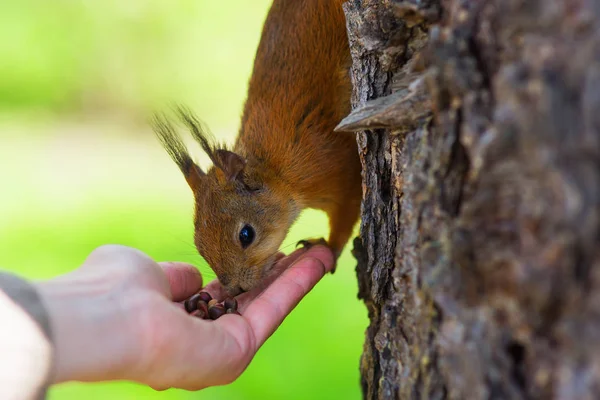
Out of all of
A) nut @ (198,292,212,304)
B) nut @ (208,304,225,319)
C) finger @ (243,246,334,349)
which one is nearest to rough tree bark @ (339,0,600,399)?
finger @ (243,246,334,349)

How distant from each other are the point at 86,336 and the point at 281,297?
533mm

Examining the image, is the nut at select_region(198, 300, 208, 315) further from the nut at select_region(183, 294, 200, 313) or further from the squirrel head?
the squirrel head

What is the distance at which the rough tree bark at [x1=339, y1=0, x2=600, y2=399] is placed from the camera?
80cm

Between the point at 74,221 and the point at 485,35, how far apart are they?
3215mm

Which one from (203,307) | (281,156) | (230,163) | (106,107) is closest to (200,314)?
(203,307)

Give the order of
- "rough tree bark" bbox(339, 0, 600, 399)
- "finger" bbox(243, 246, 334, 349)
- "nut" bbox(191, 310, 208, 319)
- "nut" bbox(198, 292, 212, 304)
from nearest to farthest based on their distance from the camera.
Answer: "rough tree bark" bbox(339, 0, 600, 399) < "finger" bbox(243, 246, 334, 349) < "nut" bbox(191, 310, 208, 319) < "nut" bbox(198, 292, 212, 304)

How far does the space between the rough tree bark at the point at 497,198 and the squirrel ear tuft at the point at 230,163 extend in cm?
→ 76

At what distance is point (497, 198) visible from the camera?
0.90 m

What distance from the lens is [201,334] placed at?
123 cm

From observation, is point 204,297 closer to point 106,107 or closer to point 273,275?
point 273,275

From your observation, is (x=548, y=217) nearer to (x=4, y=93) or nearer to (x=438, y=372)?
(x=438, y=372)

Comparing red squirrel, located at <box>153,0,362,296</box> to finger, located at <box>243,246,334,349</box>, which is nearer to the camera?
finger, located at <box>243,246,334,349</box>

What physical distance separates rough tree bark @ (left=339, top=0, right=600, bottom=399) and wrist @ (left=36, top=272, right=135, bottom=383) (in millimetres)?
557

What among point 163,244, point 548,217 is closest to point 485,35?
point 548,217
